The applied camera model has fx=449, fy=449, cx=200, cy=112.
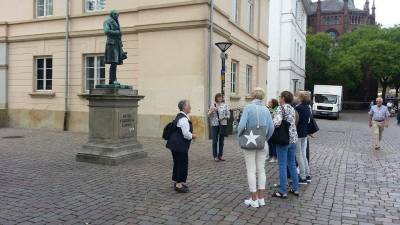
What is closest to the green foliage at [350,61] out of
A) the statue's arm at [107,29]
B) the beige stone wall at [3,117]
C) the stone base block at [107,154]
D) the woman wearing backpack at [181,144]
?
the beige stone wall at [3,117]

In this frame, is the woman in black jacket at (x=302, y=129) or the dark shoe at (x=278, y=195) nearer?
the dark shoe at (x=278, y=195)

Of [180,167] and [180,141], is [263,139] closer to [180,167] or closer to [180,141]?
[180,141]

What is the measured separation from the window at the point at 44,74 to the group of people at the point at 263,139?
43.2ft

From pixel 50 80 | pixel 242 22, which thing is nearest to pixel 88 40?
pixel 50 80

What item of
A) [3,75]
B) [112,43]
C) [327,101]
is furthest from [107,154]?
[327,101]

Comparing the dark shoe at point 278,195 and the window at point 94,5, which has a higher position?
the window at point 94,5

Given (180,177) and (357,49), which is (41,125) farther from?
(357,49)

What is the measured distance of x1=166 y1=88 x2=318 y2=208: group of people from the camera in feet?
21.8

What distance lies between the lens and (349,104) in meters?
61.8

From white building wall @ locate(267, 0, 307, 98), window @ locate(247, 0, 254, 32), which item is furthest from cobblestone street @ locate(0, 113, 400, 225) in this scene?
white building wall @ locate(267, 0, 307, 98)

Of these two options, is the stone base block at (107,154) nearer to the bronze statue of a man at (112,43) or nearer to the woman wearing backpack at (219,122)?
the bronze statue of a man at (112,43)

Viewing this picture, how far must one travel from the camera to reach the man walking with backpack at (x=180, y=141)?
7.54 m

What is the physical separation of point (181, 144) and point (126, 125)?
12.2 feet

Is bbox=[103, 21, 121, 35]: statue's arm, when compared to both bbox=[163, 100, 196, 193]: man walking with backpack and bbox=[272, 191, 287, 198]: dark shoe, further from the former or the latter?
bbox=[272, 191, 287, 198]: dark shoe
